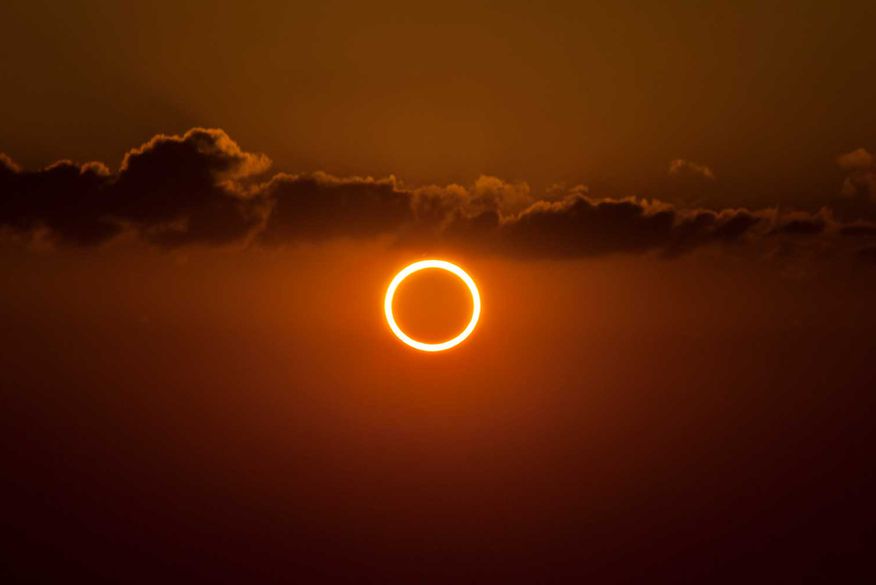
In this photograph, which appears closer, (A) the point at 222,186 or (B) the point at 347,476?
(A) the point at 222,186

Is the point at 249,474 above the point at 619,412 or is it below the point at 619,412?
below

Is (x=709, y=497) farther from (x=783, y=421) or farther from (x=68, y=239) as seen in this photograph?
(x=68, y=239)

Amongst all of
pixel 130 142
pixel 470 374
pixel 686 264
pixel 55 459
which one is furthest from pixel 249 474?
pixel 686 264

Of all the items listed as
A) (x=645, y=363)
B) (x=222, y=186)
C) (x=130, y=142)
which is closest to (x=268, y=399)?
(x=222, y=186)

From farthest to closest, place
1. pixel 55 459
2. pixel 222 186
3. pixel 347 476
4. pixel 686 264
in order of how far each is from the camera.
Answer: pixel 347 476, pixel 55 459, pixel 686 264, pixel 222 186

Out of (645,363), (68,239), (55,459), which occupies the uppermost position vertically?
(645,363)

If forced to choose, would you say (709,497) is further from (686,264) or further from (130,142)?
(130,142)

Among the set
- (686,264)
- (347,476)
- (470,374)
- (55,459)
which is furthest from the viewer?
(347,476)
